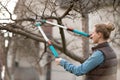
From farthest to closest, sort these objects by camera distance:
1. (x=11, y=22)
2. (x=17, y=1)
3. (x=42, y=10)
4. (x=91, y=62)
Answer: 1. (x=17, y=1)
2. (x=11, y=22)
3. (x=42, y=10)
4. (x=91, y=62)

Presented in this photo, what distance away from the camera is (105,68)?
450 cm

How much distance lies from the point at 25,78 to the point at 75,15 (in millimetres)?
25907

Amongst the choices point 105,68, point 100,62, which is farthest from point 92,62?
point 105,68

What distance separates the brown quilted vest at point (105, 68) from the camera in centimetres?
448

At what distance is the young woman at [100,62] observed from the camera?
A: 4.41 meters

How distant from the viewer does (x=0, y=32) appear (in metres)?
11.8

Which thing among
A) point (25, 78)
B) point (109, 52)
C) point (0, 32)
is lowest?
point (25, 78)

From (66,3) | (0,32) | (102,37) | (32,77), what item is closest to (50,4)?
(66,3)

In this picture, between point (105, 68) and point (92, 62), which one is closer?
point (92, 62)

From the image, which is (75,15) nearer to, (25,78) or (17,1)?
(17,1)

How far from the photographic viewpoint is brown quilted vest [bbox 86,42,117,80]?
14.7ft

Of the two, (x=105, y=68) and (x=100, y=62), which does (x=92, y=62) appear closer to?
(x=100, y=62)

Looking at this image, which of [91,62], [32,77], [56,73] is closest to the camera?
[91,62]

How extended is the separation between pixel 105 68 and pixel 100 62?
12 cm
